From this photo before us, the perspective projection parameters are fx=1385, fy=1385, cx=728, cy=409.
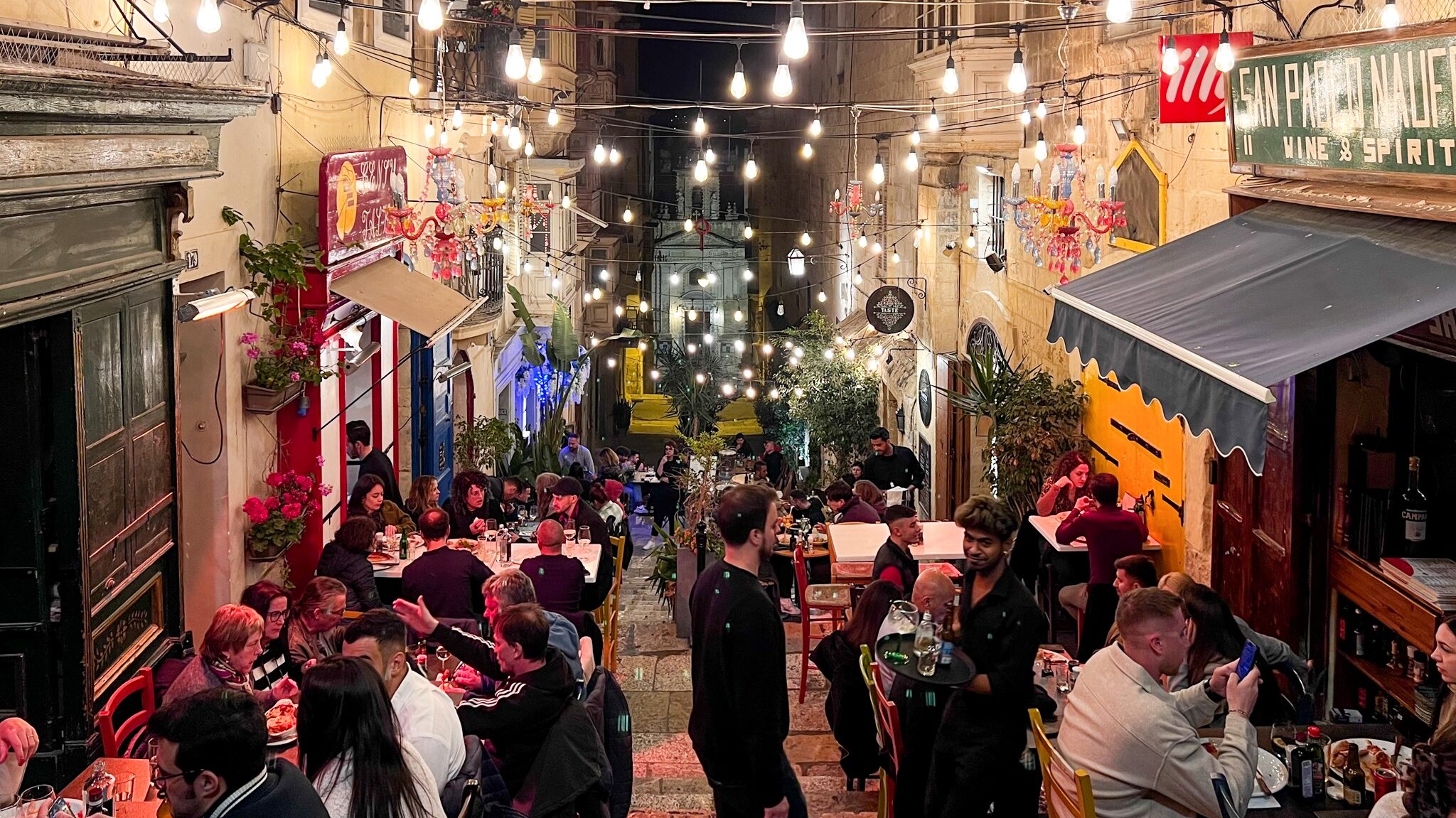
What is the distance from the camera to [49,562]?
657 centimetres

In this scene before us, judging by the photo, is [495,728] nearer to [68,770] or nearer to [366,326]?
[68,770]

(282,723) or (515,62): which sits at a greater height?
(515,62)

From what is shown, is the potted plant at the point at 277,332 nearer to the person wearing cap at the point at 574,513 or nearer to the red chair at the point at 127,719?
the person wearing cap at the point at 574,513

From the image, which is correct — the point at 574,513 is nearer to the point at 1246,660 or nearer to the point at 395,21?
the point at 1246,660

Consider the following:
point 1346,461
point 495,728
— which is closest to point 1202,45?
point 1346,461

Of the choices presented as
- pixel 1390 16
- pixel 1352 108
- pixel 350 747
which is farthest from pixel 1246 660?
A: pixel 350 747

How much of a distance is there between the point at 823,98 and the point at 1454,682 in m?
33.0

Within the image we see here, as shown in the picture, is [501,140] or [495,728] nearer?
[495,728]

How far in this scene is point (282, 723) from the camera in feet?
19.8

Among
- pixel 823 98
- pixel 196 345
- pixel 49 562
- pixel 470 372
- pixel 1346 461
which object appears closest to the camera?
pixel 49 562

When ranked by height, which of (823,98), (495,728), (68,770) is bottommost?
(68,770)

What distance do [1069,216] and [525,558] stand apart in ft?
17.4

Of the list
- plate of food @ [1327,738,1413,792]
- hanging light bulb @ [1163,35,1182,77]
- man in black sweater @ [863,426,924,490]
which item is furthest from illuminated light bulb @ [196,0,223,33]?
man in black sweater @ [863,426,924,490]

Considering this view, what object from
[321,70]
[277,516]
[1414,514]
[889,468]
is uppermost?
[321,70]
